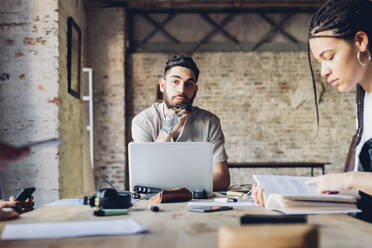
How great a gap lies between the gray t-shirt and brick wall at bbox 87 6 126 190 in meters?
3.71

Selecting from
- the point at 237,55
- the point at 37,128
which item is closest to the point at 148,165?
the point at 37,128

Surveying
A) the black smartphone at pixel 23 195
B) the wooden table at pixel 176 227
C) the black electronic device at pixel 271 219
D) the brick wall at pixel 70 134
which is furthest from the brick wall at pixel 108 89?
the black electronic device at pixel 271 219

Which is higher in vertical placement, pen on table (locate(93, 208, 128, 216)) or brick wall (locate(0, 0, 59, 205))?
brick wall (locate(0, 0, 59, 205))

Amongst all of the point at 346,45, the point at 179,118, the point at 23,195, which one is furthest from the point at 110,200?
the point at 179,118

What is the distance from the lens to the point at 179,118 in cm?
281

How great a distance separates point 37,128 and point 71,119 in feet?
2.62

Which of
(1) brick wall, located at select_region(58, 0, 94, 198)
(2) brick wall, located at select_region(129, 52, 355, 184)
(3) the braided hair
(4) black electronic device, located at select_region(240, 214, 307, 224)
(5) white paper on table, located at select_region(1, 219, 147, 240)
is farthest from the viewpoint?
(2) brick wall, located at select_region(129, 52, 355, 184)

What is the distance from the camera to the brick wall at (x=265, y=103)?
6.88 meters

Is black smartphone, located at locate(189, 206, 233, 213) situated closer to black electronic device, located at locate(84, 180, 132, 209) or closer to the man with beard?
black electronic device, located at locate(84, 180, 132, 209)

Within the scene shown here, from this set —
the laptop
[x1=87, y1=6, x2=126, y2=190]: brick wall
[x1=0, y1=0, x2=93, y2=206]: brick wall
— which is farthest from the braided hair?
[x1=87, y1=6, x2=126, y2=190]: brick wall

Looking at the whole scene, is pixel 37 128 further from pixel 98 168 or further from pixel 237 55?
pixel 237 55

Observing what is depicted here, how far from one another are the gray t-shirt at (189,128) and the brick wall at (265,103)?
400cm

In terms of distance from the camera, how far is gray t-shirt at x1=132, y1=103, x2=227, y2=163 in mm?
2807

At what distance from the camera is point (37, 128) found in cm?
399
